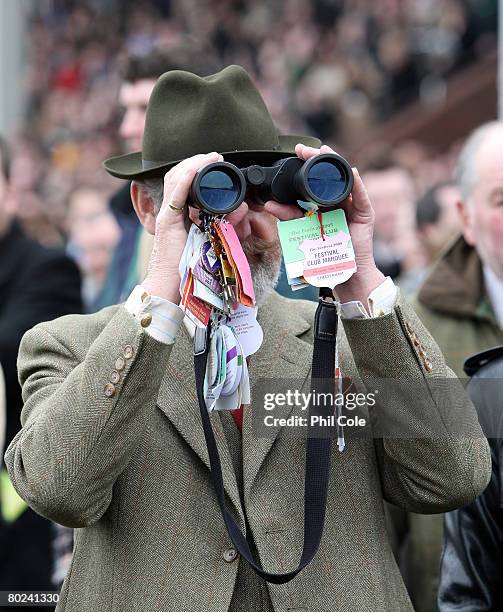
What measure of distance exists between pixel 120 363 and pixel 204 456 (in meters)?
0.28

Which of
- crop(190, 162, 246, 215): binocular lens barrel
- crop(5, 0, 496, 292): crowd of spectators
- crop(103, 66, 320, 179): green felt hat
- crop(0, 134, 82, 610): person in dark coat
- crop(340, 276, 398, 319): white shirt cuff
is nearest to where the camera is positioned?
crop(190, 162, 246, 215): binocular lens barrel

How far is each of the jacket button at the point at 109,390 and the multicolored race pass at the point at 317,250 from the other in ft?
1.24

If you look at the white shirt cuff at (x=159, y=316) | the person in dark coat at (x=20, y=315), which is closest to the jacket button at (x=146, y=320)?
the white shirt cuff at (x=159, y=316)

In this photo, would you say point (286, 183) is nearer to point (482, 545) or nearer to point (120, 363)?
point (120, 363)

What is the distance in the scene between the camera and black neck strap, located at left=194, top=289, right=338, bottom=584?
7.15ft

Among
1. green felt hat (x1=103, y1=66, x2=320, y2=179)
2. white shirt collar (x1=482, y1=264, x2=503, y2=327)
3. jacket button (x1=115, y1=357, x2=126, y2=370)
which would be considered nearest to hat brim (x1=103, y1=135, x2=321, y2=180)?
green felt hat (x1=103, y1=66, x2=320, y2=179)

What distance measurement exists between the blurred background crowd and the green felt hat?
1.35 meters

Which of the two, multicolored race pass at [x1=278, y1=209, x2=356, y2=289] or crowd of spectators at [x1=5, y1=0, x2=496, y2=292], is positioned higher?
multicolored race pass at [x1=278, y1=209, x2=356, y2=289]

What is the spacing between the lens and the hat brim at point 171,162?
2.43m

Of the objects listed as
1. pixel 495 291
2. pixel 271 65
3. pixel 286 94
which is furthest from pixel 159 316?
pixel 271 65

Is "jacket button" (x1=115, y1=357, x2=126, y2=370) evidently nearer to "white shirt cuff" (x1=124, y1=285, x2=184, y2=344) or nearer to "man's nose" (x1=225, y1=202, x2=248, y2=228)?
"white shirt cuff" (x1=124, y1=285, x2=184, y2=344)

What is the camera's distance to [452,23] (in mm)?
13258

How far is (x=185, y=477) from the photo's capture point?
7.55ft

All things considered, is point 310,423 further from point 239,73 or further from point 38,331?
point 239,73
